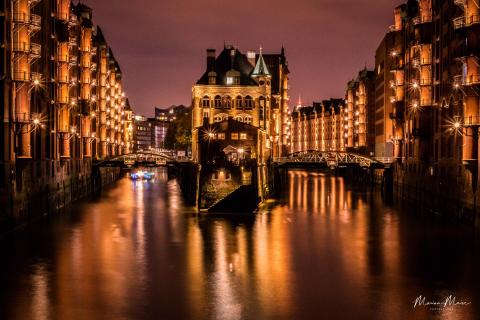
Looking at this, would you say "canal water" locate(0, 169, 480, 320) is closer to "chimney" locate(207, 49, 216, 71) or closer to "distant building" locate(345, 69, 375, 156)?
"chimney" locate(207, 49, 216, 71)

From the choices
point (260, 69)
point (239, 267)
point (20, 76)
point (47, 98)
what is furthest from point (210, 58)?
point (239, 267)

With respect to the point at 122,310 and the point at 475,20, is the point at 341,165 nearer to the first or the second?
the point at 475,20

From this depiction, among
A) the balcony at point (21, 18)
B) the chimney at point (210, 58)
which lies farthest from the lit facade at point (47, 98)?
the chimney at point (210, 58)

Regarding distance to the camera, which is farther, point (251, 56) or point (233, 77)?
→ point (251, 56)

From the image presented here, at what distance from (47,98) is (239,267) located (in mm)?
29667

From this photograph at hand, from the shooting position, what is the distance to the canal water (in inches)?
1137

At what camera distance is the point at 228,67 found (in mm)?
99625

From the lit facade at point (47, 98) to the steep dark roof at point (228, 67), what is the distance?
17630 millimetres

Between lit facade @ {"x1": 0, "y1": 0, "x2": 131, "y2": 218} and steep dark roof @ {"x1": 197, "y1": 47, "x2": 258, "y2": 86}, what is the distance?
57.8 ft

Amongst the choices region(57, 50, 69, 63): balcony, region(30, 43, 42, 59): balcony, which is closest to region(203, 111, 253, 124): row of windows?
Answer: region(57, 50, 69, 63): balcony

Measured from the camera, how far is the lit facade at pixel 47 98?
45438 millimetres

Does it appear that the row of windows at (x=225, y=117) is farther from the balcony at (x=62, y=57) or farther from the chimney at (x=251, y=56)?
the balcony at (x=62, y=57)

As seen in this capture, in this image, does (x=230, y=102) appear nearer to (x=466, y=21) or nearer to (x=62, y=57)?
(x=62, y=57)

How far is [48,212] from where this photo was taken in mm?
59469
